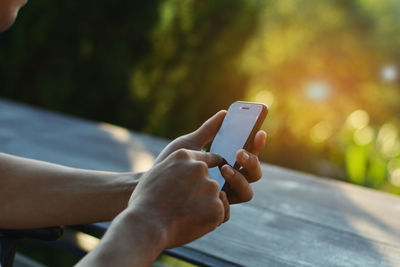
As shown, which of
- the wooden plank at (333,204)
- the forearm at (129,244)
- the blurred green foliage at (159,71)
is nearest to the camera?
the forearm at (129,244)

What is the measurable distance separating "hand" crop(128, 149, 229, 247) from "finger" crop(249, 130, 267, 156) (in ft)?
0.74

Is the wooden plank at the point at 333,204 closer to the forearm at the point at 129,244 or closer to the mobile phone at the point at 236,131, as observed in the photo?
the mobile phone at the point at 236,131

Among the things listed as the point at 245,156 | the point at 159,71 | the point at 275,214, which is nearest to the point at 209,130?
the point at 245,156

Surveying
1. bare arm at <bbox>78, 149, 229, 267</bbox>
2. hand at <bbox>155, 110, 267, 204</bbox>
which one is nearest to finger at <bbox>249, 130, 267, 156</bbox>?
hand at <bbox>155, 110, 267, 204</bbox>

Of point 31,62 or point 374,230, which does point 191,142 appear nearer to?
point 374,230

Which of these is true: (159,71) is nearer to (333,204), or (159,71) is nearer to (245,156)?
(333,204)

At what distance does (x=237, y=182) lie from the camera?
847mm

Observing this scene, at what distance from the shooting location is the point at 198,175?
0.70m

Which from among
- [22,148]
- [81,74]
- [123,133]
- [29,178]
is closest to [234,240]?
[29,178]

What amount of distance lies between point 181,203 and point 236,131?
12.2 inches

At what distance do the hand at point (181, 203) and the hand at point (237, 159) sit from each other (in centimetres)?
14

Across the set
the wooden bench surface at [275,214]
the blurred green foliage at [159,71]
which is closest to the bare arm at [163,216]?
the wooden bench surface at [275,214]

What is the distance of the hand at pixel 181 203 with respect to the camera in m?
0.68

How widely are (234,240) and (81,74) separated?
2651mm
